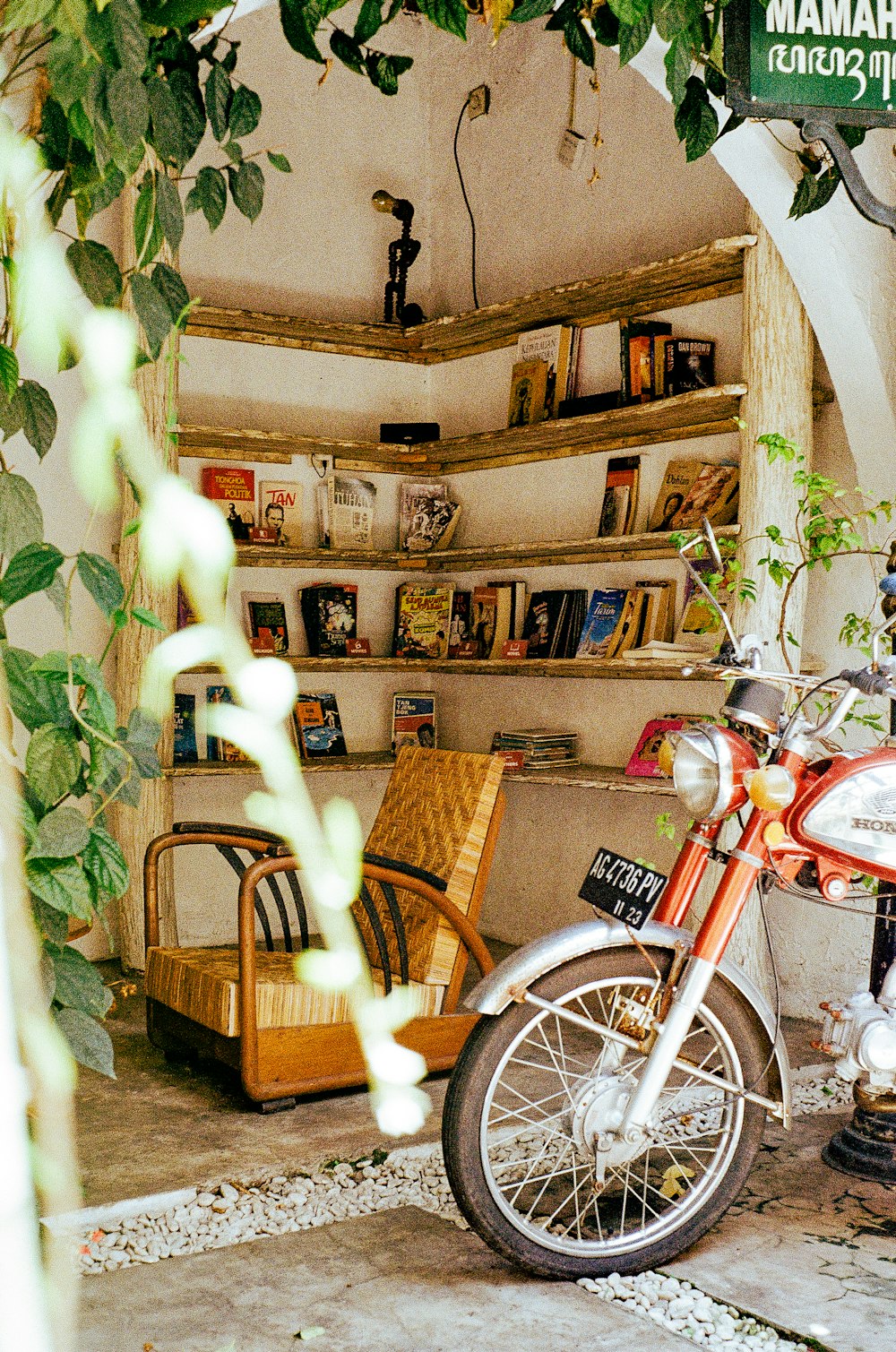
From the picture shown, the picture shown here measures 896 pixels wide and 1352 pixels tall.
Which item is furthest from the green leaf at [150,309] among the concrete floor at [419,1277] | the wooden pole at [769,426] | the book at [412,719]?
the book at [412,719]

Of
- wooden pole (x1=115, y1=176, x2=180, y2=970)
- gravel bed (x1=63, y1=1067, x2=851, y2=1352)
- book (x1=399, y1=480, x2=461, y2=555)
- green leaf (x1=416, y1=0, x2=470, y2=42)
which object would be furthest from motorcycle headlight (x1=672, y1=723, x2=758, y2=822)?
book (x1=399, y1=480, x2=461, y2=555)

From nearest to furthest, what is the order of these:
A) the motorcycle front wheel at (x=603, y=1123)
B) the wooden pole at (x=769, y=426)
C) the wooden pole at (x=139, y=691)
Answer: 1. the motorcycle front wheel at (x=603, y=1123)
2. the wooden pole at (x=769, y=426)
3. the wooden pole at (x=139, y=691)

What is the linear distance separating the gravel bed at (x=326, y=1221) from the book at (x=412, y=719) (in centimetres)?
279

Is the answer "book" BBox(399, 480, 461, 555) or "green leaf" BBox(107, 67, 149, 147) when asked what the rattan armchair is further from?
"green leaf" BBox(107, 67, 149, 147)

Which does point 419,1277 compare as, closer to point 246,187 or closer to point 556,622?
point 246,187

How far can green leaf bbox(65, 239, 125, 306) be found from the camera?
1.73 meters

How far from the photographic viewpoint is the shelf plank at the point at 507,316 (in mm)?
4484

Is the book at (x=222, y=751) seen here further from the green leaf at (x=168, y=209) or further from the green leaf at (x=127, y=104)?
the green leaf at (x=127, y=104)

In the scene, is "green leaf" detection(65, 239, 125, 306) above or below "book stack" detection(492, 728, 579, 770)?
above

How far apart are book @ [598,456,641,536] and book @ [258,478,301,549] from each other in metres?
1.28

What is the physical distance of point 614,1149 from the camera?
94.0 inches

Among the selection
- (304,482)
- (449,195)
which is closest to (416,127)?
(449,195)

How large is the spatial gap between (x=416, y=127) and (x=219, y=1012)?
4164 millimetres

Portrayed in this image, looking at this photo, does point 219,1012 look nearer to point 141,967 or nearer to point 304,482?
point 141,967
